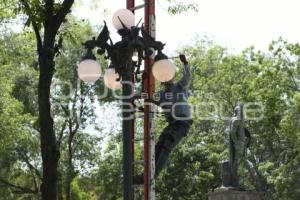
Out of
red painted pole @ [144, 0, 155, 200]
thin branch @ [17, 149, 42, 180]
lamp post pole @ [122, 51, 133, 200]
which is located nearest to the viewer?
lamp post pole @ [122, 51, 133, 200]

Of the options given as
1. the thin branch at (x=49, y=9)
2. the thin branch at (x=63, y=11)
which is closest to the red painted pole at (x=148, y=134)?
the thin branch at (x=63, y=11)

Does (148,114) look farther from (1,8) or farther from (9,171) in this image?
(9,171)

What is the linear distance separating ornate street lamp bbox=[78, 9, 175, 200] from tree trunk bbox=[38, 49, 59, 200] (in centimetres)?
165

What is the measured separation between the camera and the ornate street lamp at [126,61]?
6602 mm

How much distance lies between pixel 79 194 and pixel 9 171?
16.5 feet

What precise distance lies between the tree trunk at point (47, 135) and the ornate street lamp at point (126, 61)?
1646 mm

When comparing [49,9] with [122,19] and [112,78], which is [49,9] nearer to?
[112,78]

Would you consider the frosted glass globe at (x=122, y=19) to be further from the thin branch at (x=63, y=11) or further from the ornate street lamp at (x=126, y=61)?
the thin branch at (x=63, y=11)

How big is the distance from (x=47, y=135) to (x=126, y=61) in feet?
8.26

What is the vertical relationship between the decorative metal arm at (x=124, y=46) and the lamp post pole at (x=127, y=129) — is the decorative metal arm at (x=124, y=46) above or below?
above

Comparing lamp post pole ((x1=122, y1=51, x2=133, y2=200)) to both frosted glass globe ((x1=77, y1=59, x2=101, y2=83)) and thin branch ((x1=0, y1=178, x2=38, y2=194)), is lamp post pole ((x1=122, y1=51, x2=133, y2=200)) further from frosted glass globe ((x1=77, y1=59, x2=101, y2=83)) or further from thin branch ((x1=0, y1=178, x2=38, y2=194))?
thin branch ((x1=0, y1=178, x2=38, y2=194))

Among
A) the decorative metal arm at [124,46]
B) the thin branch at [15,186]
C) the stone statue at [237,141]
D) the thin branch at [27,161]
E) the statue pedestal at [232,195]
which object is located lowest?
the thin branch at [15,186]

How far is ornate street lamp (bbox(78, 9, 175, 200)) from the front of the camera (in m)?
6.60

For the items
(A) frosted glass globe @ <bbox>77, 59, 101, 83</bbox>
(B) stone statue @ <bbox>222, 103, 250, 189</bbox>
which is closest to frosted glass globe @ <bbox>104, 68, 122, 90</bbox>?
(A) frosted glass globe @ <bbox>77, 59, 101, 83</bbox>
